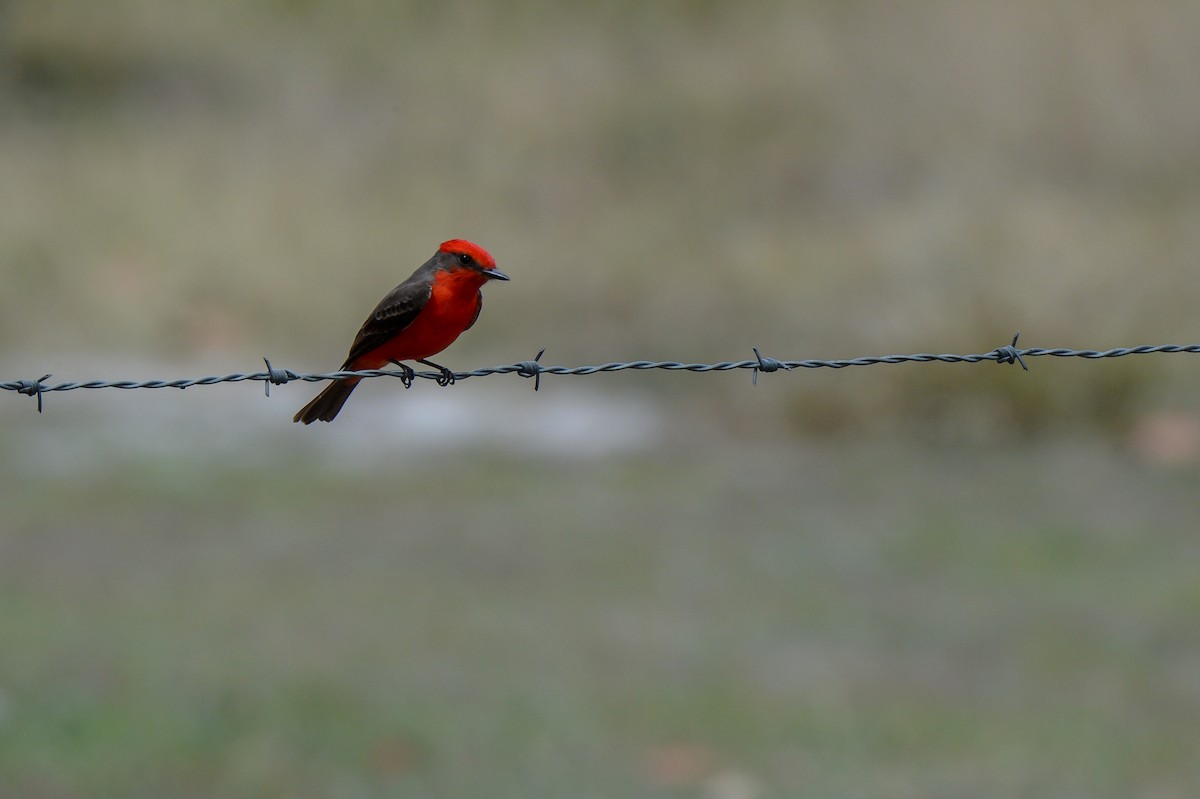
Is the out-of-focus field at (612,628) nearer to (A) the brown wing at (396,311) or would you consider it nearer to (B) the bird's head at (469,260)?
(A) the brown wing at (396,311)

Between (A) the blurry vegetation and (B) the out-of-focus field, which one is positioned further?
(A) the blurry vegetation

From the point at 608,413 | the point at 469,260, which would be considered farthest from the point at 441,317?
the point at 608,413

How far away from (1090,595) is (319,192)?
34.5 ft

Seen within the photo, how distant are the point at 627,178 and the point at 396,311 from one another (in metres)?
13.3

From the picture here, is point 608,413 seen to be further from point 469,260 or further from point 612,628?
point 469,260

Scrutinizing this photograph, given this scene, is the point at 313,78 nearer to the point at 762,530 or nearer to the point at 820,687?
the point at 762,530

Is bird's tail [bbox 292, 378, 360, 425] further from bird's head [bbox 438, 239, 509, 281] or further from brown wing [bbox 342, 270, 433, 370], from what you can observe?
bird's head [bbox 438, 239, 509, 281]

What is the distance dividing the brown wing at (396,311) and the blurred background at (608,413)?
264 centimetres

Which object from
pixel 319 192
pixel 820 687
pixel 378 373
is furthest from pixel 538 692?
pixel 319 192

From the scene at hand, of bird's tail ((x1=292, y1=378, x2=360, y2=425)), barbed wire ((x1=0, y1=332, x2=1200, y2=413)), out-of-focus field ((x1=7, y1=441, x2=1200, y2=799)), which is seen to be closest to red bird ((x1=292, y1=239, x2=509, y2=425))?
bird's tail ((x1=292, y1=378, x2=360, y2=425))

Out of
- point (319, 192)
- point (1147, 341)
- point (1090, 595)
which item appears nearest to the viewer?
point (1090, 595)

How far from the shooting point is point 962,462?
41.7 feet

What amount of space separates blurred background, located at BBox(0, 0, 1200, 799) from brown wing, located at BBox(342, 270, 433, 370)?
2.64m

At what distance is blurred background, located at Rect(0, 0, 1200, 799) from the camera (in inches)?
297
